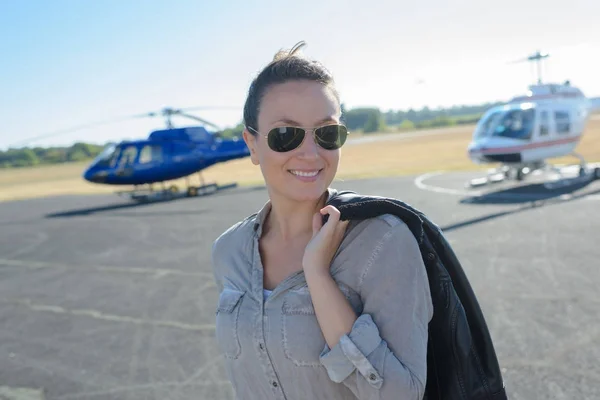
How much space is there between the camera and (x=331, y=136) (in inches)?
65.6

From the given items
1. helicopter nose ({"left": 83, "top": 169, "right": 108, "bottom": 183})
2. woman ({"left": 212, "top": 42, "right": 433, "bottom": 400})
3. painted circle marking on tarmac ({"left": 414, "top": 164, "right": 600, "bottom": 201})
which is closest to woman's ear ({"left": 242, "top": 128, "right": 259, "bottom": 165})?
woman ({"left": 212, "top": 42, "right": 433, "bottom": 400})

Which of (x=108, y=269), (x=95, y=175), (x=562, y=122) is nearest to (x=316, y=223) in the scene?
(x=108, y=269)

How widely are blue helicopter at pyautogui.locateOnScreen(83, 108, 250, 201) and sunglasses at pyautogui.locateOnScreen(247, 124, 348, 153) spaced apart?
53.6 feet

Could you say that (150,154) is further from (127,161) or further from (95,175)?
(95,175)

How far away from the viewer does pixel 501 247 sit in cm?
758

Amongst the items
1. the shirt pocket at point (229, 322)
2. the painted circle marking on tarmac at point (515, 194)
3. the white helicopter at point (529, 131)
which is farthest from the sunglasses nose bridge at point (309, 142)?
the white helicopter at point (529, 131)

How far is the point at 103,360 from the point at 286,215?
3738 mm

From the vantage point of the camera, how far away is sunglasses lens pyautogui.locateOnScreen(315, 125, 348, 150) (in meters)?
1.65

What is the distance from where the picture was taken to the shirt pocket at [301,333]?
4.89 ft

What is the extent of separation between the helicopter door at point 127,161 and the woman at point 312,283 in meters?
17.0

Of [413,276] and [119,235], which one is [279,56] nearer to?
[413,276]

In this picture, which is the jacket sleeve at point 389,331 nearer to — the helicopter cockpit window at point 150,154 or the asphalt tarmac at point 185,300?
the asphalt tarmac at point 185,300

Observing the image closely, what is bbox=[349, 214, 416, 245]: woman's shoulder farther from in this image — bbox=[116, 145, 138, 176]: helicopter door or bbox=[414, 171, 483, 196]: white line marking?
bbox=[116, 145, 138, 176]: helicopter door

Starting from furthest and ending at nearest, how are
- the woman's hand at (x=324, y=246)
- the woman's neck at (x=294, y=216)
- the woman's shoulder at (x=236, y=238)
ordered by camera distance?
the woman's shoulder at (x=236, y=238)
the woman's neck at (x=294, y=216)
the woman's hand at (x=324, y=246)
